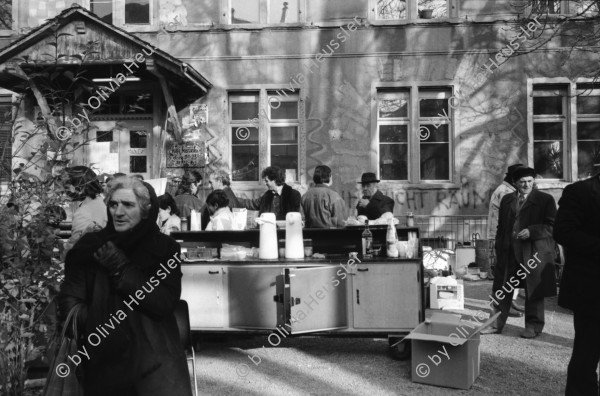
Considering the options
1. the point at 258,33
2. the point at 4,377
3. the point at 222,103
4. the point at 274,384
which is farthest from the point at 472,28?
the point at 4,377

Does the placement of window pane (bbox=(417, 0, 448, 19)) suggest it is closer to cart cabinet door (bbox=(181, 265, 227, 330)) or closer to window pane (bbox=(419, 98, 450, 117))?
window pane (bbox=(419, 98, 450, 117))

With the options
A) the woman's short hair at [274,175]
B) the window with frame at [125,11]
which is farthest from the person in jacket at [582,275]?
the window with frame at [125,11]

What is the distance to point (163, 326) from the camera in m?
3.21

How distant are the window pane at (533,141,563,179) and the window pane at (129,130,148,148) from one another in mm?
9220

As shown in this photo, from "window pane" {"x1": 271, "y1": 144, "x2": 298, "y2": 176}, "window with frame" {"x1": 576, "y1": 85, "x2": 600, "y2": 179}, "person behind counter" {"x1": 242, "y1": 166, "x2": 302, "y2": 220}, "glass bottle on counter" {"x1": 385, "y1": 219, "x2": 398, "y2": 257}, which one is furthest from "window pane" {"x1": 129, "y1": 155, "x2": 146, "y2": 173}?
"window with frame" {"x1": 576, "y1": 85, "x2": 600, "y2": 179}

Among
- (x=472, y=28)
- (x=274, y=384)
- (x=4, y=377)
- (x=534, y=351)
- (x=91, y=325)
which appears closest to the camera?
(x=91, y=325)

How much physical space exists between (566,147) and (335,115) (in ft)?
17.9

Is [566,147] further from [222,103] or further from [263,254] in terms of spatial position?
[263,254]

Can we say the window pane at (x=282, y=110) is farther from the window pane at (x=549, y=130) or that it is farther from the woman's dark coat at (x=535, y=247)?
the woman's dark coat at (x=535, y=247)

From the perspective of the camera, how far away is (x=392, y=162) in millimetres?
15344

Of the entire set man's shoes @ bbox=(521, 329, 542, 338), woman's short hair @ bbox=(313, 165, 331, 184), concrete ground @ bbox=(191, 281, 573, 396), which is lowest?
concrete ground @ bbox=(191, 281, 573, 396)

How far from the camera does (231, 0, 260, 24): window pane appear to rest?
614 inches

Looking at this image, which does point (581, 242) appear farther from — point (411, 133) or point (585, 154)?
point (585, 154)

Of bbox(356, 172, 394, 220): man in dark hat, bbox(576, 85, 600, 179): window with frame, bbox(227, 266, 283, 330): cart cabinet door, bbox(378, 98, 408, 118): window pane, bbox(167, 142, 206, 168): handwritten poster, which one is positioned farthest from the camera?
bbox(378, 98, 408, 118): window pane
